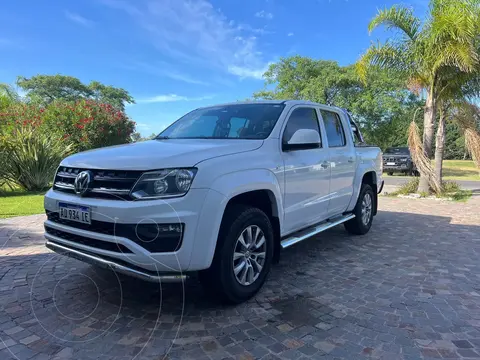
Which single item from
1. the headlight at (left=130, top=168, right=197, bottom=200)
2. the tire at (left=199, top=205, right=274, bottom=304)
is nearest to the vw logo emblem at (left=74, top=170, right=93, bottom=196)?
the headlight at (left=130, top=168, right=197, bottom=200)

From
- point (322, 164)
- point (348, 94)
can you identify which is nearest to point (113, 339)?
point (322, 164)

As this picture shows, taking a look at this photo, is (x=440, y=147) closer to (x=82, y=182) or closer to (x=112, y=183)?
(x=112, y=183)

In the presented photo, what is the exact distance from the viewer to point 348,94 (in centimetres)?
2567

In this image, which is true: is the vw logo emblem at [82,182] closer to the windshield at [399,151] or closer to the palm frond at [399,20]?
the palm frond at [399,20]

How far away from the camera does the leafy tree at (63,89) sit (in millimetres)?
45125

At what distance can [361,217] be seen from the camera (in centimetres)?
589

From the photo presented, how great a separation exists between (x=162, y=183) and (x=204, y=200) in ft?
1.17

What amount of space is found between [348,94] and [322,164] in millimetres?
23241

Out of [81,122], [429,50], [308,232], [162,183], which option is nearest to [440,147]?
[429,50]

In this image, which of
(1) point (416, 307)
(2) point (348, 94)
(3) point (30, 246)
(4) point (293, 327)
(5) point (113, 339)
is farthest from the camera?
(2) point (348, 94)

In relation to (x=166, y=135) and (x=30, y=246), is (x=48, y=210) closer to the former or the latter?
(x=166, y=135)

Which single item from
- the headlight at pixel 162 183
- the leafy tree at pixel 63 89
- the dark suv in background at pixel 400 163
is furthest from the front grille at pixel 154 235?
the leafy tree at pixel 63 89

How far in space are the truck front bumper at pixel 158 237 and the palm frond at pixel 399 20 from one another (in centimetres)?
992

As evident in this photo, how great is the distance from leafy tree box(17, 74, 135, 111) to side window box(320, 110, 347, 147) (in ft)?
140
